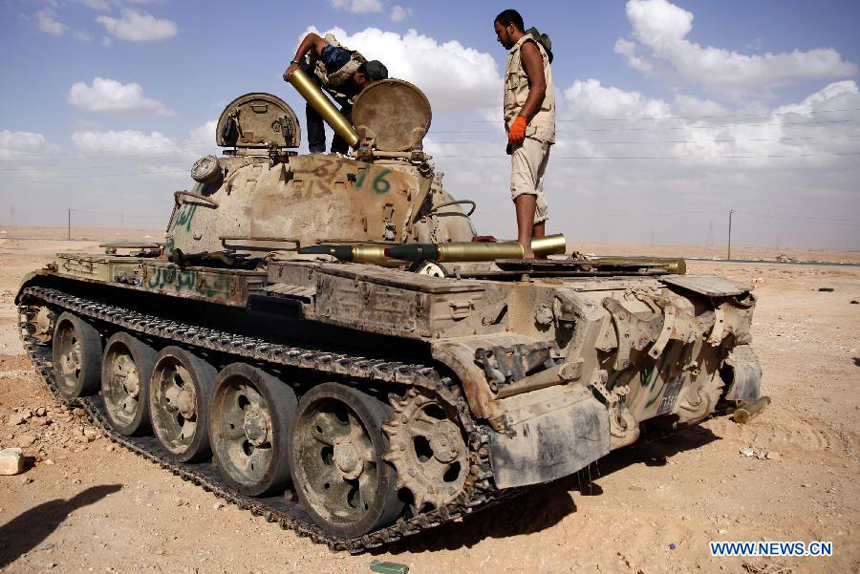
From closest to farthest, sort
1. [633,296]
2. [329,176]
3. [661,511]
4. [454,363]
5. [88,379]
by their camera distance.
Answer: [454,363]
[633,296]
[661,511]
[329,176]
[88,379]

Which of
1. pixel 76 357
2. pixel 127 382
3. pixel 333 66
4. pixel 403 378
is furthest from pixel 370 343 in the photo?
pixel 76 357

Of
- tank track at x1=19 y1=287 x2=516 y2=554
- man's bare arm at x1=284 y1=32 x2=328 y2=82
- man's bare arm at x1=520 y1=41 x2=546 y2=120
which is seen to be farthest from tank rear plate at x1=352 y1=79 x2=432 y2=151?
tank track at x1=19 y1=287 x2=516 y2=554

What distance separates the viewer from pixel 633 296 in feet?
17.5

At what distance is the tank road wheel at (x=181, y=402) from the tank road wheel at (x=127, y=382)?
7.2 inches

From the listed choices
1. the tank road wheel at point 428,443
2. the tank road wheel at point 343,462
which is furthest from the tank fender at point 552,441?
the tank road wheel at point 343,462

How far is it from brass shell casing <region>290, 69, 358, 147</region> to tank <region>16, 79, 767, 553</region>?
0.15 ft

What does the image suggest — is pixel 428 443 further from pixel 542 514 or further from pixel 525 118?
pixel 525 118

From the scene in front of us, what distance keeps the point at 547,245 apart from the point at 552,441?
3.03 metres

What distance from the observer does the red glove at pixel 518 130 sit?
6.48 m

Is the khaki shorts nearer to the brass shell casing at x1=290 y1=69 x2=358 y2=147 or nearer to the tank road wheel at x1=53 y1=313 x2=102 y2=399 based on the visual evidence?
the brass shell casing at x1=290 y1=69 x2=358 y2=147

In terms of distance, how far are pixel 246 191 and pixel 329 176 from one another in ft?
2.79

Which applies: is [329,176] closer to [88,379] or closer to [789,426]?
[88,379]

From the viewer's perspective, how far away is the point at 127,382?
319 inches

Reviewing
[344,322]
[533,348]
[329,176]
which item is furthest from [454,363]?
[329,176]
